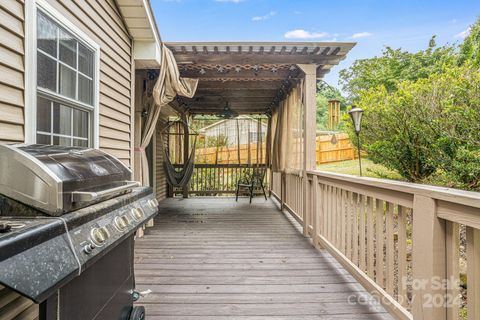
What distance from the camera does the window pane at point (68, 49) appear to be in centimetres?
216

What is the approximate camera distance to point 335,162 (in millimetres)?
14180

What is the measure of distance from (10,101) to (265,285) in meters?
2.24

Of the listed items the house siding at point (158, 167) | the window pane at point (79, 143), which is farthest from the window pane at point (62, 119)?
the house siding at point (158, 167)

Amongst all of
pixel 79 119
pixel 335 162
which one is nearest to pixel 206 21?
pixel 335 162

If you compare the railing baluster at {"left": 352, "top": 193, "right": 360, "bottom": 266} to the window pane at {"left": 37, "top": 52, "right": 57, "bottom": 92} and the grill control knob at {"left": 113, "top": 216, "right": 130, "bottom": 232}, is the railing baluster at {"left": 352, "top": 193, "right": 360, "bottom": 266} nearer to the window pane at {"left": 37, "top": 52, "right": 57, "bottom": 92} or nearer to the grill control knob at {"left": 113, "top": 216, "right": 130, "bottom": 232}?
the grill control knob at {"left": 113, "top": 216, "right": 130, "bottom": 232}

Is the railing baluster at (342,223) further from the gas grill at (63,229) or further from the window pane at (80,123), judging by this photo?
the window pane at (80,123)

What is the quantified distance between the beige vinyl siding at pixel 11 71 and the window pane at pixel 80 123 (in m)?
0.74

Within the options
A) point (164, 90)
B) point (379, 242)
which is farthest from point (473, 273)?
point (164, 90)

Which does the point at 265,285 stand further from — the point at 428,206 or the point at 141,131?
the point at 141,131

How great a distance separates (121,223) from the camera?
4.59ft

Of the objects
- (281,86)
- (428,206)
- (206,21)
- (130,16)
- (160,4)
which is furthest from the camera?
(206,21)

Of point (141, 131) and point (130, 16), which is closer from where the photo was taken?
point (130, 16)

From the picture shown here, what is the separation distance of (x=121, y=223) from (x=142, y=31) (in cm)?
286

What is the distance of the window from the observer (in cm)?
192
